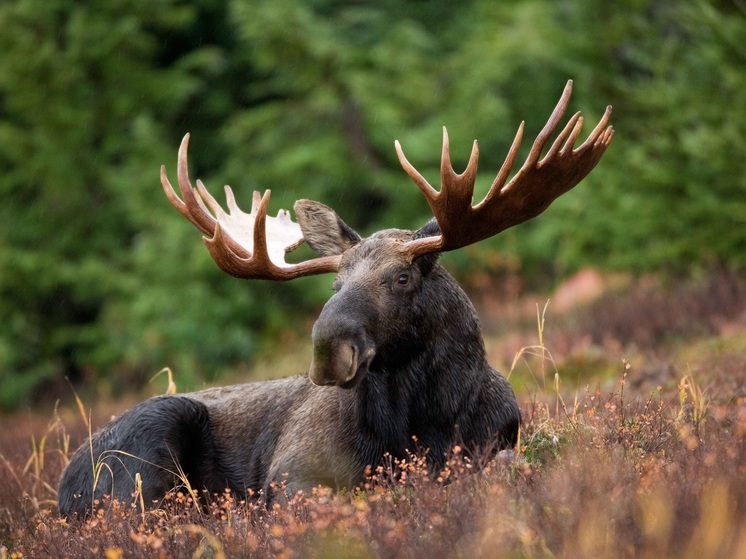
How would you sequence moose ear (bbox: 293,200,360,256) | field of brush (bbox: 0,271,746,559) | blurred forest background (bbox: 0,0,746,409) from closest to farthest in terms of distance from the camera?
field of brush (bbox: 0,271,746,559)
moose ear (bbox: 293,200,360,256)
blurred forest background (bbox: 0,0,746,409)

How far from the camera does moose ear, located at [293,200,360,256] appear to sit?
18.5 feet

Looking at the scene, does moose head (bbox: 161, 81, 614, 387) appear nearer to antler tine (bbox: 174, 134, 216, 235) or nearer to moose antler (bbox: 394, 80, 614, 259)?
moose antler (bbox: 394, 80, 614, 259)

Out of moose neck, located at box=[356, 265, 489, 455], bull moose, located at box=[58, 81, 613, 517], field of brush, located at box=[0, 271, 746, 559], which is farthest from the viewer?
moose neck, located at box=[356, 265, 489, 455]

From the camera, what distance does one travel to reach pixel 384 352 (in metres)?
5.00

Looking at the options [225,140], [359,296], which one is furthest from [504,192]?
[225,140]

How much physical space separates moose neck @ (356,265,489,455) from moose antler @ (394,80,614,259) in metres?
0.32

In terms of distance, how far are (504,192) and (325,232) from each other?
114 cm

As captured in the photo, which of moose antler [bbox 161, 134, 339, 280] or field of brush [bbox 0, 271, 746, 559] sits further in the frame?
moose antler [bbox 161, 134, 339, 280]

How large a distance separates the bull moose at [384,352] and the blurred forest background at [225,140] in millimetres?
9597

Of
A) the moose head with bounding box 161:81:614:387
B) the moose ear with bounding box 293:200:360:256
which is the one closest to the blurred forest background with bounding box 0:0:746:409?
the moose ear with bounding box 293:200:360:256

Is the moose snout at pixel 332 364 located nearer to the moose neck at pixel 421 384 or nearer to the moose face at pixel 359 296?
the moose face at pixel 359 296

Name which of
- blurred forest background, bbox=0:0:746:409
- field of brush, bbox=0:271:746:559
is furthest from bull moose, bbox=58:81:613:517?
blurred forest background, bbox=0:0:746:409

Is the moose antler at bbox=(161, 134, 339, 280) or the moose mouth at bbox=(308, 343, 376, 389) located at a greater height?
the moose antler at bbox=(161, 134, 339, 280)

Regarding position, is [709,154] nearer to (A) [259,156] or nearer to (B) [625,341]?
(B) [625,341]
